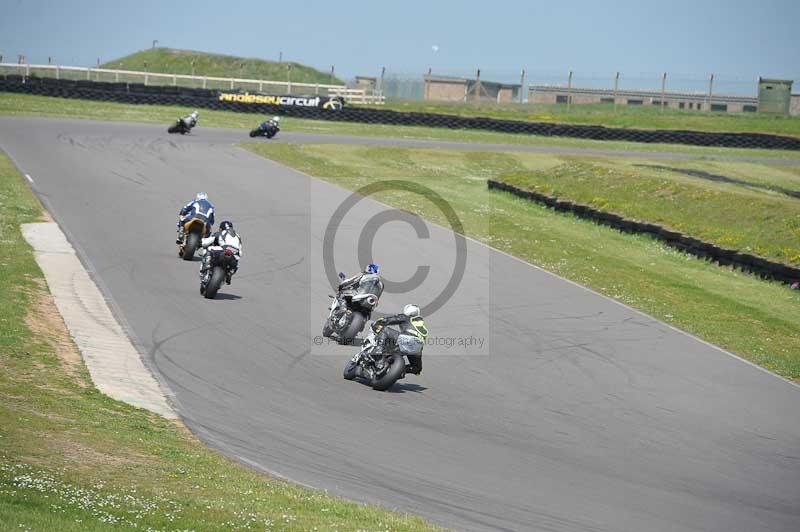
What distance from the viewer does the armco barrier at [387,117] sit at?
55.9 m

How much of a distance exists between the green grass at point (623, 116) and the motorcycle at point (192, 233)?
4653 centimetres

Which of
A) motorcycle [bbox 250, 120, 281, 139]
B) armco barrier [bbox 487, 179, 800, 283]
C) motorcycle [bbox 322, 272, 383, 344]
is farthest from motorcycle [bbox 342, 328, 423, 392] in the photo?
motorcycle [bbox 250, 120, 281, 139]

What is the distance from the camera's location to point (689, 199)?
3206cm

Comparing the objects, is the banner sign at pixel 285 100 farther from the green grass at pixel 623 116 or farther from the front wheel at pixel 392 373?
the front wheel at pixel 392 373

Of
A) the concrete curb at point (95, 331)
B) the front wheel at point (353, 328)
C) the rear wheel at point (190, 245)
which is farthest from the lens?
the rear wheel at point (190, 245)

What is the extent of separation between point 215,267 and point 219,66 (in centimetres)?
10883

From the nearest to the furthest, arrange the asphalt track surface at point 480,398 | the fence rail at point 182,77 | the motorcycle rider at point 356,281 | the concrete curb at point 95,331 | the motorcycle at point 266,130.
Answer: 1. the asphalt track surface at point 480,398
2. the concrete curb at point 95,331
3. the motorcycle rider at point 356,281
4. the motorcycle at point 266,130
5. the fence rail at point 182,77

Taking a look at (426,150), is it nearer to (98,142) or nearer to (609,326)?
A: (98,142)

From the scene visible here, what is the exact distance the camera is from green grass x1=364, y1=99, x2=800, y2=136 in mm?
63438

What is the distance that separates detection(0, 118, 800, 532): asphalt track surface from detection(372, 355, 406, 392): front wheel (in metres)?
0.21

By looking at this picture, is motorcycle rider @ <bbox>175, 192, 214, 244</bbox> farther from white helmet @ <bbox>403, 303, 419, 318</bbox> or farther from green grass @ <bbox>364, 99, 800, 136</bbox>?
green grass @ <bbox>364, 99, 800, 136</bbox>

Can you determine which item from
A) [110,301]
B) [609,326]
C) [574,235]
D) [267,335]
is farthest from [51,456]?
[574,235]

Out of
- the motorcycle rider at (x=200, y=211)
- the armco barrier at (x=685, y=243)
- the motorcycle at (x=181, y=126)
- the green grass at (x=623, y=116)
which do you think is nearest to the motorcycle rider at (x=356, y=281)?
the motorcycle rider at (x=200, y=211)

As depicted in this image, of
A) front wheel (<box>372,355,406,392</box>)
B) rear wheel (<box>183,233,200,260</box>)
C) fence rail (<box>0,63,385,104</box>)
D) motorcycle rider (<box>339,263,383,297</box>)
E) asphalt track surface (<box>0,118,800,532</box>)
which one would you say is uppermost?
fence rail (<box>0,63,385,104</box>)
